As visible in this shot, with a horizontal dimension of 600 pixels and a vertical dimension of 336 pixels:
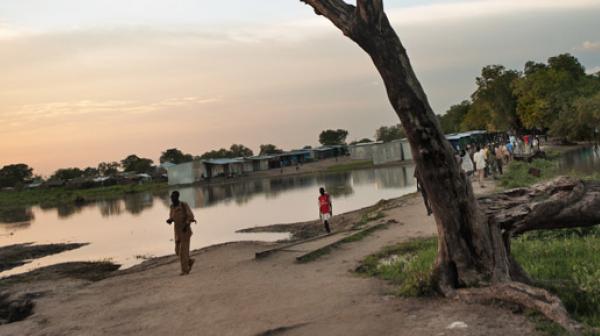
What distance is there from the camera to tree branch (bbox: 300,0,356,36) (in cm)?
678

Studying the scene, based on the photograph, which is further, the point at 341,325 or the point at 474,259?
the point at 474,259

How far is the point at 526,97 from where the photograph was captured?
61.0 m

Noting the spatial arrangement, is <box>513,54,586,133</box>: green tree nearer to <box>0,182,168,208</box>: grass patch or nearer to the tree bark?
<box>0,182,168,208</box>: grass patch

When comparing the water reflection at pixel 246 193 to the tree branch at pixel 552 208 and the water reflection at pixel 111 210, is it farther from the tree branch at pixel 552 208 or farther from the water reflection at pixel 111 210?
the tree branch at pixel 552 208

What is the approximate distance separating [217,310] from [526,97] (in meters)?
59.9

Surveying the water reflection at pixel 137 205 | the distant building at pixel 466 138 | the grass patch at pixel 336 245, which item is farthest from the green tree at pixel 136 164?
the grass patch at pixel 336 245

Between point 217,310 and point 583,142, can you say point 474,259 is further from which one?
point 583,142

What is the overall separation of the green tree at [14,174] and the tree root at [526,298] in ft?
343

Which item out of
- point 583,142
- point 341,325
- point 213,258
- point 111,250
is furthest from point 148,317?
point 583,142

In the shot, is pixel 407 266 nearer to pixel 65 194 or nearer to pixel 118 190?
pixel 118 190

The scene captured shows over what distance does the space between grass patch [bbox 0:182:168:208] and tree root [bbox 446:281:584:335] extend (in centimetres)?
6955

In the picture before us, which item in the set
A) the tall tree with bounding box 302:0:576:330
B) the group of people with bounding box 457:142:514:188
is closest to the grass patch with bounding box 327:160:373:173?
the group of people with bounding box 457:142:514:188

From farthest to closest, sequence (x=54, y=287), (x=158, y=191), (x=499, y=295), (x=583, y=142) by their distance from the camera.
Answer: (x=158, y=191), (x=583, y=142), (x=54, y=287), (x=499, y=295)

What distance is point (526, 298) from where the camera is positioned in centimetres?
580
